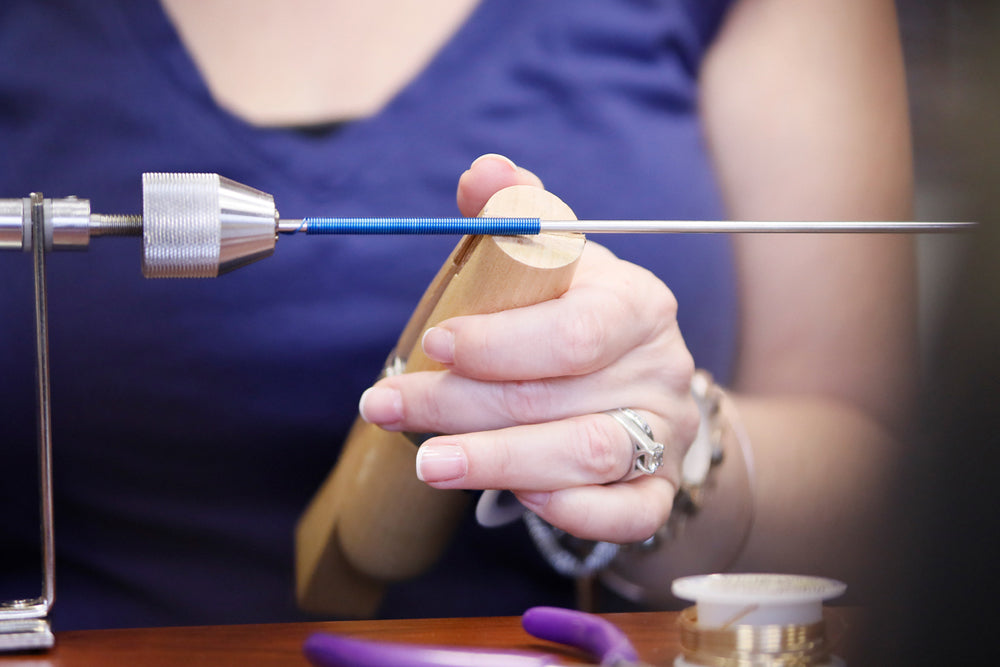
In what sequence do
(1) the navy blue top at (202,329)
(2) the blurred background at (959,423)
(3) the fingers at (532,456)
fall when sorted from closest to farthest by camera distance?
(2) the blurred background at (959,423) < (3) the fingers at (532,456) < (1) the navy blue top at (202,329)

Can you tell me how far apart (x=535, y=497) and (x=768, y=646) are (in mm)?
150

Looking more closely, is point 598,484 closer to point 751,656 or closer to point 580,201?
point 751,656

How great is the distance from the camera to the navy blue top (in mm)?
734

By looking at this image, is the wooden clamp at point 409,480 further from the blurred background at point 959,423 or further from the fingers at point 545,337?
the blurred background at point 959,423

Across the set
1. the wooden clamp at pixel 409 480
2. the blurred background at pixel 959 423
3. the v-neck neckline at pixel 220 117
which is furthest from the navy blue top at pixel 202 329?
the blurred background at pixel 959 423

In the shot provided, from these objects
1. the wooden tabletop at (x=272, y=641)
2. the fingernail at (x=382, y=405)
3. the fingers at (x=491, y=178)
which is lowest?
the wooden tabletop at (x=272, y=641)

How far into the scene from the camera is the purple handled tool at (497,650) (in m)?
0.33

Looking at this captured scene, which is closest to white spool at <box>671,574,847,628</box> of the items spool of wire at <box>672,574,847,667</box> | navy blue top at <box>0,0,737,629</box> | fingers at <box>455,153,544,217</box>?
spool of wire at <box>672,574,847,667</box>

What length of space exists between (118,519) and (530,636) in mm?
469

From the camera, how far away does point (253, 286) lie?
2.44ft

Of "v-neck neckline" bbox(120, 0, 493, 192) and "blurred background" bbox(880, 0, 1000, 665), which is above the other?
"v-neck neckline" bbox(120, 0, 493, 192)

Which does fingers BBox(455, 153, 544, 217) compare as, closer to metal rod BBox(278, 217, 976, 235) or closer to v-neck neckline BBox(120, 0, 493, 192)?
metal rod BBox(278, 217, 976, 235)

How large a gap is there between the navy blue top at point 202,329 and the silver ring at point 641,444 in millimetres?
313

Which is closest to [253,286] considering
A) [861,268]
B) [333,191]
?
[333,191]
